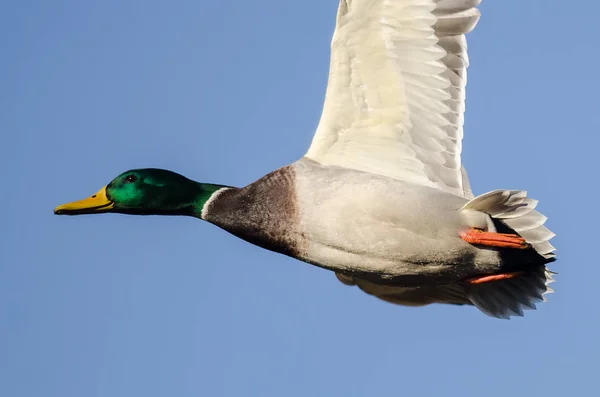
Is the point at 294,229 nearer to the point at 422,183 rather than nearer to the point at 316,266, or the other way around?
the point at 316,266

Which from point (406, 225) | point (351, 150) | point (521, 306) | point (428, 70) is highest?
point (428, 70)

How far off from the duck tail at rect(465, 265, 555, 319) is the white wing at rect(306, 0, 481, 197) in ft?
2.84

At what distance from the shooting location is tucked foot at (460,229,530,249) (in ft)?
27.1

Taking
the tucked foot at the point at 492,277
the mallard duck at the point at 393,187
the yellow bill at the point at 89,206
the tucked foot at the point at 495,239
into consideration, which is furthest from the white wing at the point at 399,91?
the yellow bill at the point at 89,206

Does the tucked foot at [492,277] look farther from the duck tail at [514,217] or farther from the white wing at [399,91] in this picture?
the white wing at [399,91]

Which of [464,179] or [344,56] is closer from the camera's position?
[344,56]

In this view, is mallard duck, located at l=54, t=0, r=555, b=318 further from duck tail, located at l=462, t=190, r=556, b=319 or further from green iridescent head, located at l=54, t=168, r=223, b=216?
green iridescent head, located at l=54, t=168, r=223, b=216

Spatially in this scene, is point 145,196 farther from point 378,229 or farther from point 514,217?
point 514,217

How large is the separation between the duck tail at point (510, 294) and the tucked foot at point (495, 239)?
31.7 inches

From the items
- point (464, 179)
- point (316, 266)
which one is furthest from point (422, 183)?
point (316, 266)

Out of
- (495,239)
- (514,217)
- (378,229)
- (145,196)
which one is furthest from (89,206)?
(514,217)

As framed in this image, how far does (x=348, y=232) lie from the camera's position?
27.2 feet

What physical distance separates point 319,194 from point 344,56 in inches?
41.6

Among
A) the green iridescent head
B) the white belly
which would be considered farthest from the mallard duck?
the green iridescent head
